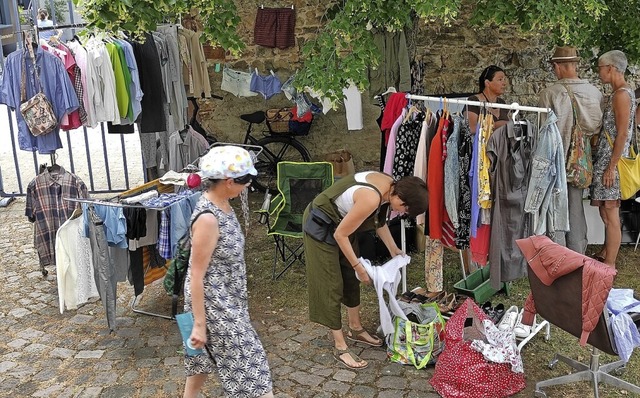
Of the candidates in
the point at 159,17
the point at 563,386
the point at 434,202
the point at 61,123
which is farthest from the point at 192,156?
the point at 563,386

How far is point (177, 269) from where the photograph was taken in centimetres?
532

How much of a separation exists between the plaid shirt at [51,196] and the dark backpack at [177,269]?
1.10 m

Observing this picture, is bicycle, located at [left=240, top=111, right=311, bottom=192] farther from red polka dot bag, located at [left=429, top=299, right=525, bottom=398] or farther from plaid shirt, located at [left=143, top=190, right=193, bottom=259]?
red polka dot bag, located at [left=429, top=299, right=525, bottom=398]

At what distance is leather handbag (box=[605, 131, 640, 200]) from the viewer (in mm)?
5996

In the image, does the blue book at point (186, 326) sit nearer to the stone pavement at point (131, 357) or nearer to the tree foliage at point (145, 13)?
the stone pavement at point (131, 357)

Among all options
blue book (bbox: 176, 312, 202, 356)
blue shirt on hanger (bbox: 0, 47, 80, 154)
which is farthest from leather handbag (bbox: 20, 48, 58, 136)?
blue book (bbox: 176, 312, 202, 356)

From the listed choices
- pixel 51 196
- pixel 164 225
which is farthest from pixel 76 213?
pixel 164 225

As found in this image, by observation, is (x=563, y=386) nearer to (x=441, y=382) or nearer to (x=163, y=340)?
(x=441, y=382)

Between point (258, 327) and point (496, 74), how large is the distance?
2.88 metres

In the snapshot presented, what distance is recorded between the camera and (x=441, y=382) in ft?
14.6

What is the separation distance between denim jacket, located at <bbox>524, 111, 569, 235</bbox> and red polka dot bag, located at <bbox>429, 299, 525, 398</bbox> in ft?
3.31

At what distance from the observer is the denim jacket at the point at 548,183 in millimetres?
4910

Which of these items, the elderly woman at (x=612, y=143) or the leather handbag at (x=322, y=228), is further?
the elderly woman at (x=612, y=143)

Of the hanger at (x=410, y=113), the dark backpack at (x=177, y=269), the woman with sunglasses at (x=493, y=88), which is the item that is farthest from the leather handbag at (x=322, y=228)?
the woman with sunglasses at (x=493, y=88)
